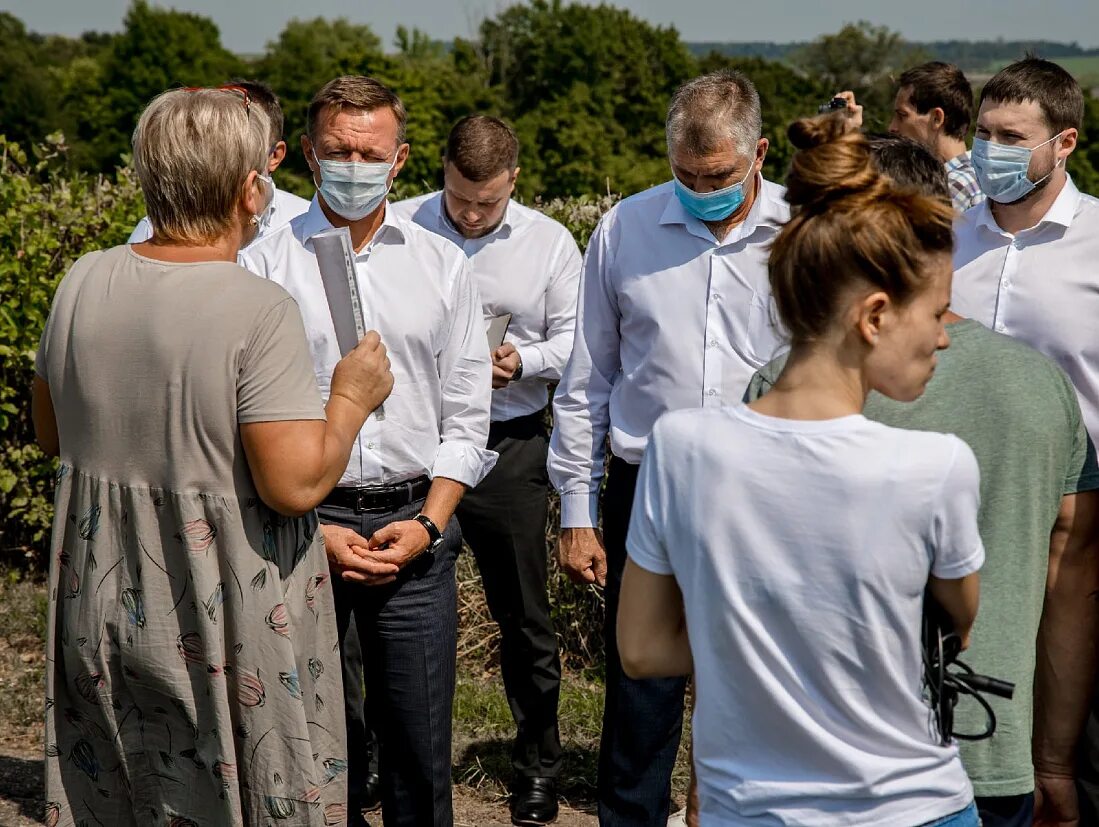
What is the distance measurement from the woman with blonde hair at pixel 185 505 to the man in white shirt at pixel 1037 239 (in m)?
1.98

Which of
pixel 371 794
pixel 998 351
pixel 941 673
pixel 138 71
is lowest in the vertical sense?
pixel 371 794

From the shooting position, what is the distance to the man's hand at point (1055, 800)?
3.27 meters

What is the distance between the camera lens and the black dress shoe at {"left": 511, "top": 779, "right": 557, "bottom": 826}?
458 centimetres

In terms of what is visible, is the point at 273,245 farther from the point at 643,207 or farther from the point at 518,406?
the point at 518,406

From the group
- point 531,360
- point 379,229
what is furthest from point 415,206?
point 379,229

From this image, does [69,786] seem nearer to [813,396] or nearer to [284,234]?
[284,234]

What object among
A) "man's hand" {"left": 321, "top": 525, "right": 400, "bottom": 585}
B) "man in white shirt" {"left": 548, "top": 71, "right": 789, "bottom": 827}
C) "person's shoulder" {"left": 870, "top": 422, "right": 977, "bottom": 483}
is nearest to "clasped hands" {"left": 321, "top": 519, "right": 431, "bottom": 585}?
"man's hand" {"left": 321, "top": 525, "right": 400, "bottom": 585}

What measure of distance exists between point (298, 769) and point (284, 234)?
1.57m

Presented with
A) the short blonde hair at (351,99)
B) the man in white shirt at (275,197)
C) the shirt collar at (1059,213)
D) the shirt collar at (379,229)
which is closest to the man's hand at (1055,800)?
the shirt collar at (1059,213)

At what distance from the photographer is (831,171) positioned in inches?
78.4

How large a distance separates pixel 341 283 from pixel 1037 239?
2020 mm

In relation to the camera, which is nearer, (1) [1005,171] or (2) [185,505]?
(2) [185,505]

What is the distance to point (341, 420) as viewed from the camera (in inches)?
113

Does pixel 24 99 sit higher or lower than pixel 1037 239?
higher
